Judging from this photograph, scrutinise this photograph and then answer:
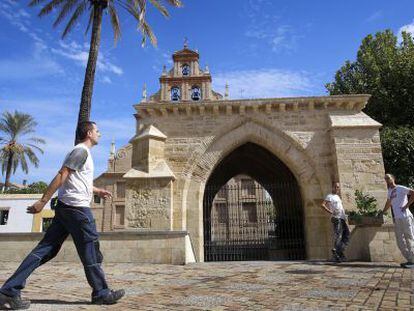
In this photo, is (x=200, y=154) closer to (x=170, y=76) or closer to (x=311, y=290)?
(x=311, y=290)

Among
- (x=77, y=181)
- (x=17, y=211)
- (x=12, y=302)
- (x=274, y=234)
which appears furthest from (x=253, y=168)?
(x=17, y=211)

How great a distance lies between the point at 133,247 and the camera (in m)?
8.38

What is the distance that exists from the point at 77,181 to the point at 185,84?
28162 millimetres

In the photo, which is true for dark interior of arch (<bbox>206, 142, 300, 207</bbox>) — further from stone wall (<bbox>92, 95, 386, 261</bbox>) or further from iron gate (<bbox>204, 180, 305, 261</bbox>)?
stone wall (<bbox>92, 95, 386, 261</bbox>)

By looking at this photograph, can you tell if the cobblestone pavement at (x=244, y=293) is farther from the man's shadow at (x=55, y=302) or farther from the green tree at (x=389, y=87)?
the green tree at (x=389, y=87)

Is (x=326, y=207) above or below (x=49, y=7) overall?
below

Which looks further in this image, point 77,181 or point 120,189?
point 120,189

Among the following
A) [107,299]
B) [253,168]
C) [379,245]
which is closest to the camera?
[107,299]

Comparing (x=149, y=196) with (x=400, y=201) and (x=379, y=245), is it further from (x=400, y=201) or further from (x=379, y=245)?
(x=400, y=201)

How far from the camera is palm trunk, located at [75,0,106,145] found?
433 inches

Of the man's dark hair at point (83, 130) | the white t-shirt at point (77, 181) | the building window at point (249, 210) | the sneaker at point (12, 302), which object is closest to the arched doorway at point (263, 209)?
the man's dark hair at point (83, 130)

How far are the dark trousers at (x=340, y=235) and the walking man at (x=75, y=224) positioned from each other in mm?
5760

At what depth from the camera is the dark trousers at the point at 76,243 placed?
122 inches

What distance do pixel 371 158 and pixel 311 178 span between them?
1.93 meters
